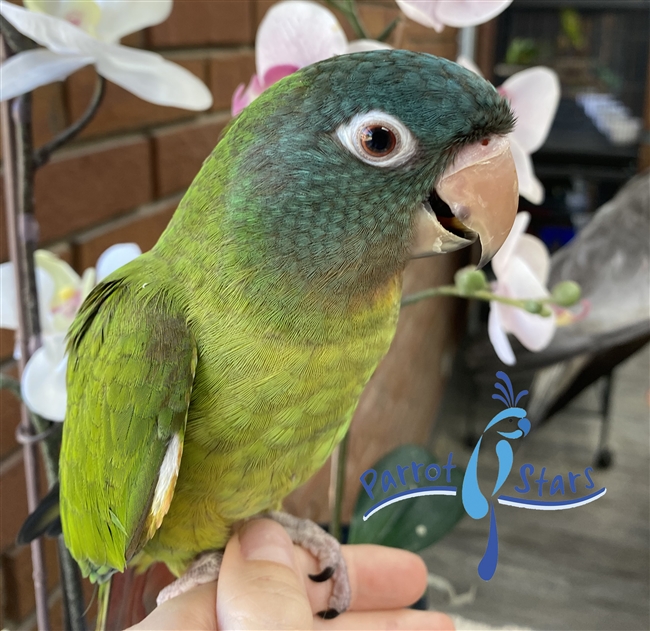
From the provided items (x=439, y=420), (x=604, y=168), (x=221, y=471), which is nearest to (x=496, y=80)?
(x=604, y=168)

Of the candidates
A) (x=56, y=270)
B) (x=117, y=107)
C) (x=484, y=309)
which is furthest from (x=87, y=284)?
(x=484, y=309)

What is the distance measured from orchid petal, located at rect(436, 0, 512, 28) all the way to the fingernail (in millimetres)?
459

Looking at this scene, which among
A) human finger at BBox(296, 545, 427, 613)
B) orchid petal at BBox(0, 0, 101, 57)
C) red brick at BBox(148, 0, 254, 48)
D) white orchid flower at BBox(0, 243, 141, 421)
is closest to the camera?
orchid petal at BBox(0, 0, 101, 57)

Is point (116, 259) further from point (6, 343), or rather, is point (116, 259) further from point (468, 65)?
point (468, 65)

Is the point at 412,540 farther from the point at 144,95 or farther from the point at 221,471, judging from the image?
the point at 144,95

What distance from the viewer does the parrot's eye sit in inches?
15.0

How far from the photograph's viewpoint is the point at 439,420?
1.92m

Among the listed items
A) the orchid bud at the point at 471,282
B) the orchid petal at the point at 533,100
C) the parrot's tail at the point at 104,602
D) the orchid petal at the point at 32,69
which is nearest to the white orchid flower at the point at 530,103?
the orchid petal at the point at 533,100

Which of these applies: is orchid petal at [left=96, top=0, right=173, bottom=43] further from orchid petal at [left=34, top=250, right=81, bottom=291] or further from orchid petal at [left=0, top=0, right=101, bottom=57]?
orchid petal at [left=34, top=250, right=81, bottom=291]

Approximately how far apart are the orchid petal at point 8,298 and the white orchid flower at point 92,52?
0.50 ft

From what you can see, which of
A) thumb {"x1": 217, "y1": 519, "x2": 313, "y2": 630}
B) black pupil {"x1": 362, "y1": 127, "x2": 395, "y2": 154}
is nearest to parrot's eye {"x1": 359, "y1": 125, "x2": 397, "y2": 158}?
black pupil {"x1": 362, "y1": 127, "x2": 395, "y2": 154}

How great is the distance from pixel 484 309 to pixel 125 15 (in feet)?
6.57

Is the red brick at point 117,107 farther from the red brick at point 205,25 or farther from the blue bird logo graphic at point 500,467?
the blue bird logo graphic at point 500,467

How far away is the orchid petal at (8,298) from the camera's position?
0.46 meters
